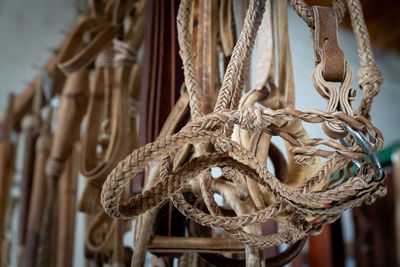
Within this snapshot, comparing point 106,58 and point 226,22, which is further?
point 106,58

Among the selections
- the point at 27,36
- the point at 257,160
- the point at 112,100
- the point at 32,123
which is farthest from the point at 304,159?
the point at 27,36

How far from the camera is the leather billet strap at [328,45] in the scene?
1.13 feet

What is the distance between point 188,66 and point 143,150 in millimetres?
117

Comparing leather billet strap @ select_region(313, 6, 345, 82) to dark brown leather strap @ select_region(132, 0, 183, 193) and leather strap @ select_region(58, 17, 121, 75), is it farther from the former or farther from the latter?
Answer: leather strap @ select_region(58, 17, 121, 75)

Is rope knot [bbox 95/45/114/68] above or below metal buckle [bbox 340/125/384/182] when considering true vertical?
above

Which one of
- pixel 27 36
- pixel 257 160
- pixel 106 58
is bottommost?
pixel 257 160

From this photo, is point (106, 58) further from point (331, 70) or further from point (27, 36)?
point (27, 36)

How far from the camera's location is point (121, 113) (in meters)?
0.65

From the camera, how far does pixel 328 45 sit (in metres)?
0.35

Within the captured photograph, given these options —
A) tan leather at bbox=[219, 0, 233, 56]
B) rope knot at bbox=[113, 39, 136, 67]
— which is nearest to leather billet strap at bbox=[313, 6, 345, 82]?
tan leather at bbox=[219, 0, 233, 56]

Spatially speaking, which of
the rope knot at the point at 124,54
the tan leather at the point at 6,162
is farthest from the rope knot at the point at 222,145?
the tan leather at the point at 6,162

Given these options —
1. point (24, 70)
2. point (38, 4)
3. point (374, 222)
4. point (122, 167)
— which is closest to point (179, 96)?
point (122, 167)

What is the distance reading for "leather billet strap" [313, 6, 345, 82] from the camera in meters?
0.34

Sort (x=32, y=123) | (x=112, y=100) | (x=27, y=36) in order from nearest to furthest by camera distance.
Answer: (x=112, y=100) < (x=32, y=123) < (x=27, y=36)
